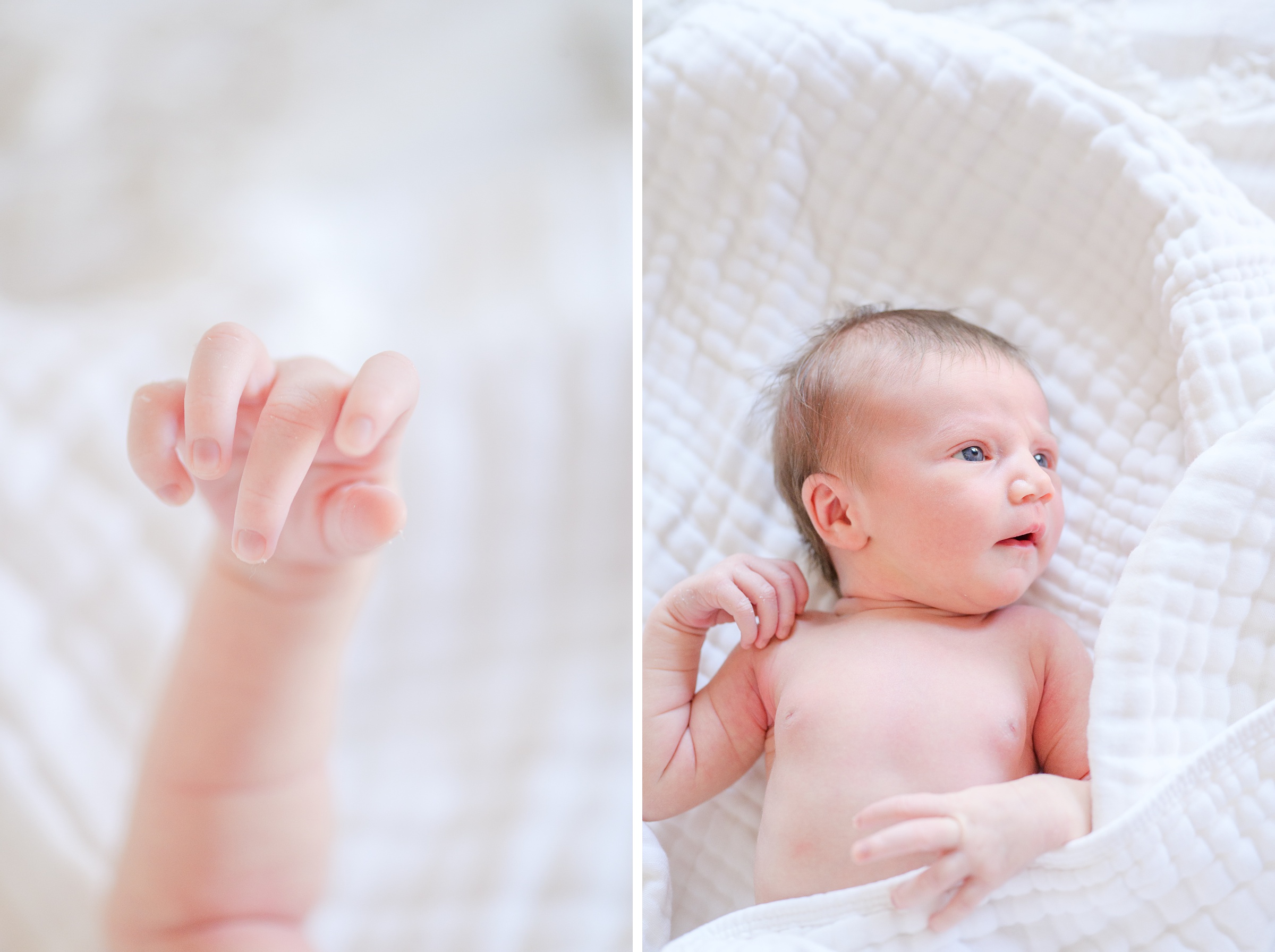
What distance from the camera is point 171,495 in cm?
45

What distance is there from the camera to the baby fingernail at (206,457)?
446 millimetres

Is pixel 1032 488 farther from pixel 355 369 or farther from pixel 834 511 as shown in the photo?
pixel 355 369

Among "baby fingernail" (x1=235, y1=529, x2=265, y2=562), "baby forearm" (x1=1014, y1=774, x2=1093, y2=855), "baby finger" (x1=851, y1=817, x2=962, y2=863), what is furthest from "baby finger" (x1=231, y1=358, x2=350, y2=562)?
"baby forearm" (x1=1014, y1=774, x2=1093, y2=855)

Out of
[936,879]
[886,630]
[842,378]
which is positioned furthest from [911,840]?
[842,378]

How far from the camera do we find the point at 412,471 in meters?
0.51

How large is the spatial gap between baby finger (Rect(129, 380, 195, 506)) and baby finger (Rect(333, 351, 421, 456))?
68 millimetres

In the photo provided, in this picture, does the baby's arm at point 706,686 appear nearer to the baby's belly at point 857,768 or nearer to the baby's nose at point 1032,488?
the baby's belly at point 857,768

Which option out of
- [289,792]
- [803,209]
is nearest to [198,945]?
[289,792]

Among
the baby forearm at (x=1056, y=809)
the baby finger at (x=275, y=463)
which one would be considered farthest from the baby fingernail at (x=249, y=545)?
the baby forearm at (x=1056, y=809)

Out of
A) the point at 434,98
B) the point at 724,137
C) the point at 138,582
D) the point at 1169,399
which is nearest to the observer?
the point at 138,582

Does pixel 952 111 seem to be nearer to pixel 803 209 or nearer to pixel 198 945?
pixel 803 209

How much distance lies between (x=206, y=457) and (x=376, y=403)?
81 millimetres

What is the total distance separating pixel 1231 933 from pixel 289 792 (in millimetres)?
533

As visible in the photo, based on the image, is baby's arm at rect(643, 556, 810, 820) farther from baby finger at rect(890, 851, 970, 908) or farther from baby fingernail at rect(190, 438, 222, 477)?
baby fingernail at rect(190, 438, 222, 477)
